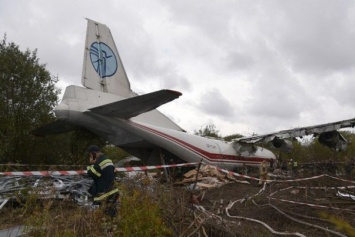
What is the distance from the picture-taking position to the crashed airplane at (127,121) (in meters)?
10.7

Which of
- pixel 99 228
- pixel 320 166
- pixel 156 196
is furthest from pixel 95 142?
pixel 99 228

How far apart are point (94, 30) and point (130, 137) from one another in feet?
13.2

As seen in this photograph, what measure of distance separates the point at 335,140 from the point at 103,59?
380 inches

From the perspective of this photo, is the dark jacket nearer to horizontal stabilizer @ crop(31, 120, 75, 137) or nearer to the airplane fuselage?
the airplane fuselage

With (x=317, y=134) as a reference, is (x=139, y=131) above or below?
below

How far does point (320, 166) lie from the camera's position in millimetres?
10305

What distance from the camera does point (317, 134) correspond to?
47.5 feet

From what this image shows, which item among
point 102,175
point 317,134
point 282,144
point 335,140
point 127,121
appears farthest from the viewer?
point 282,144

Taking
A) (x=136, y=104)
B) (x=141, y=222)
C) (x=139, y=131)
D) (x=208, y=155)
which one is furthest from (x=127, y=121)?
(x=141, y=222)

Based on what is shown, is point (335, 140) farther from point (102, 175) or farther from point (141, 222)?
point (141, 222)

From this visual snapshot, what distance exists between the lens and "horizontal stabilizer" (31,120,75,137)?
37.9ft

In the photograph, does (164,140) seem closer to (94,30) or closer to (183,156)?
(183,156)

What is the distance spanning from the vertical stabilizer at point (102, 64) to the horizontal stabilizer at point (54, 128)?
A: 1461mm

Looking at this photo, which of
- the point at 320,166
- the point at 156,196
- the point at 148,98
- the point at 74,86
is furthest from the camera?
the point at 74,86
